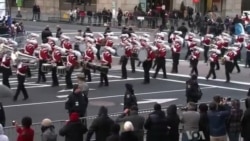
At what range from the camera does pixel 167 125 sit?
15336 millimetres

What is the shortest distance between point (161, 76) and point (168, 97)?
523 cm

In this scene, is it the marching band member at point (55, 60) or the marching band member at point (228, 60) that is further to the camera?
the marching band member at point (228, 60)

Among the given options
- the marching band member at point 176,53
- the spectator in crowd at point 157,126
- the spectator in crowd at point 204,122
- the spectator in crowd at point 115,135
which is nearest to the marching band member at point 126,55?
the marching band member at point 176,53

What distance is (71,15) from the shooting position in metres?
57.5

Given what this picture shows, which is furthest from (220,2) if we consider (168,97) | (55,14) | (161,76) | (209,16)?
(168,97)

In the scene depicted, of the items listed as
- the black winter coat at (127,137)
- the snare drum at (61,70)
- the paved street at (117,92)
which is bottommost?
the paved street at (117,92)

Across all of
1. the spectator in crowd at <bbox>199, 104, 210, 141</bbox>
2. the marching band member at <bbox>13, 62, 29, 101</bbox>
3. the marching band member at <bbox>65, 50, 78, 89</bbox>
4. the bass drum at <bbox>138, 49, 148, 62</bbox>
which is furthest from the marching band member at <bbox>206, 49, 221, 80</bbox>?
the spectator in crowd at <bbox>199, 104, 210, 141</bbox>

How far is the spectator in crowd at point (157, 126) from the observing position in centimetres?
1523

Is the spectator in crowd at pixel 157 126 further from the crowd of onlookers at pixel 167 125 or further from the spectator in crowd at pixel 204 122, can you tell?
the spectator in crowd at pixel 204 122

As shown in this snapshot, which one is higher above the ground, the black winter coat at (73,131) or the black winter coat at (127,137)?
the black winter coat at (127,137)

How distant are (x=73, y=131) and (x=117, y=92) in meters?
12.2

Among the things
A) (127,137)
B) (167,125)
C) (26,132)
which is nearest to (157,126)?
(167,125)

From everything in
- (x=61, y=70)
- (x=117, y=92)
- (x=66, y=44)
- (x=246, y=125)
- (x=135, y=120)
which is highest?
(x=66, y=44)

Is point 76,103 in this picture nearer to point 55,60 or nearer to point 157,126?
point 157,126
